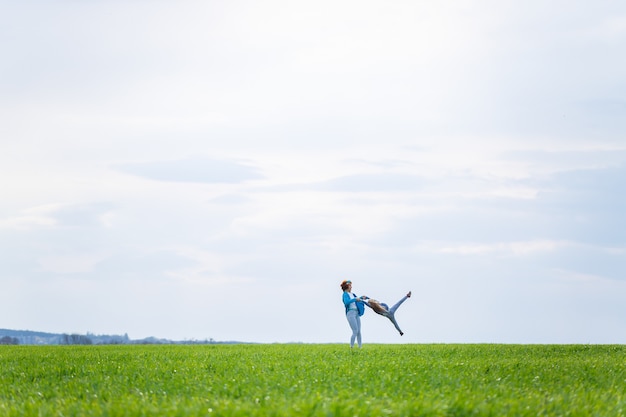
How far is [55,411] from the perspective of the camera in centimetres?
1516

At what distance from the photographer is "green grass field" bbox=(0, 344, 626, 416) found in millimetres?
13635

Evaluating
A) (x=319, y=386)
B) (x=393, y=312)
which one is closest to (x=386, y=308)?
(x=393, y=312)

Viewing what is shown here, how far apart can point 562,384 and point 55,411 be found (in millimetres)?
11340

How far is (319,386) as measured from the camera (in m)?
17.2

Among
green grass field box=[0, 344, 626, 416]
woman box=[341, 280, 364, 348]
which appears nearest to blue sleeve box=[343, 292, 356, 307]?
woman box=[341, 280, 364, 348]

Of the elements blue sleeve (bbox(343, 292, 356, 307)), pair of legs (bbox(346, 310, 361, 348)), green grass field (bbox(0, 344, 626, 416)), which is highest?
blue sleeve (bbox(343, 292, 356, 307))

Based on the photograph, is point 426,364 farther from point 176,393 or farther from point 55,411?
point 55,411

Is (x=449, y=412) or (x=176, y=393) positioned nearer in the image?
(x=449, y=412)

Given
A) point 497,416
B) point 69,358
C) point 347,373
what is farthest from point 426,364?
point 69,358

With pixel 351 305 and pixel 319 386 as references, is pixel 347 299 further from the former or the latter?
pixel 319 386

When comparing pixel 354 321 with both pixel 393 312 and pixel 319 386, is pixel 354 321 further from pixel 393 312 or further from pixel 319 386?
pixel 319 386

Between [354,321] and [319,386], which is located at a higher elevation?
[354,321]

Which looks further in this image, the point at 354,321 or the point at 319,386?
the point at 354,321

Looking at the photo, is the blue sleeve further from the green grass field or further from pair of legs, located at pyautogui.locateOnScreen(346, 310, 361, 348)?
the green grass field
